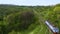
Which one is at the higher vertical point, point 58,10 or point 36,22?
point 58,10

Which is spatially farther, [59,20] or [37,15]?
[37,15]

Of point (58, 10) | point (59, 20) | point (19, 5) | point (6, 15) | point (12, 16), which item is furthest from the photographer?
point (19, 5)

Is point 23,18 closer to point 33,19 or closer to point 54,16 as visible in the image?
point 33,19

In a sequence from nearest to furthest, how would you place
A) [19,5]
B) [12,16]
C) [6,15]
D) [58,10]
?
[58,10]
[12,16]
[6,15]
[19,5]

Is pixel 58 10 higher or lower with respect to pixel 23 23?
higher

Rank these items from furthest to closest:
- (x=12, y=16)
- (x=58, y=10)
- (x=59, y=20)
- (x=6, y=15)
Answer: (x=6, y=15)
(x=12, y=16)
(x=58, y=10)
(x=59, y=20)

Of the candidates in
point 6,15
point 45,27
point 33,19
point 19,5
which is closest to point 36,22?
point 33,19

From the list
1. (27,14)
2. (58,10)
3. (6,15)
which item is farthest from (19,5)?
(58,10)

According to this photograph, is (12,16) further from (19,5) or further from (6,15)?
(19,5)

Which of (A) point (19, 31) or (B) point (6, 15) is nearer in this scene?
(A) point (19, 31)
